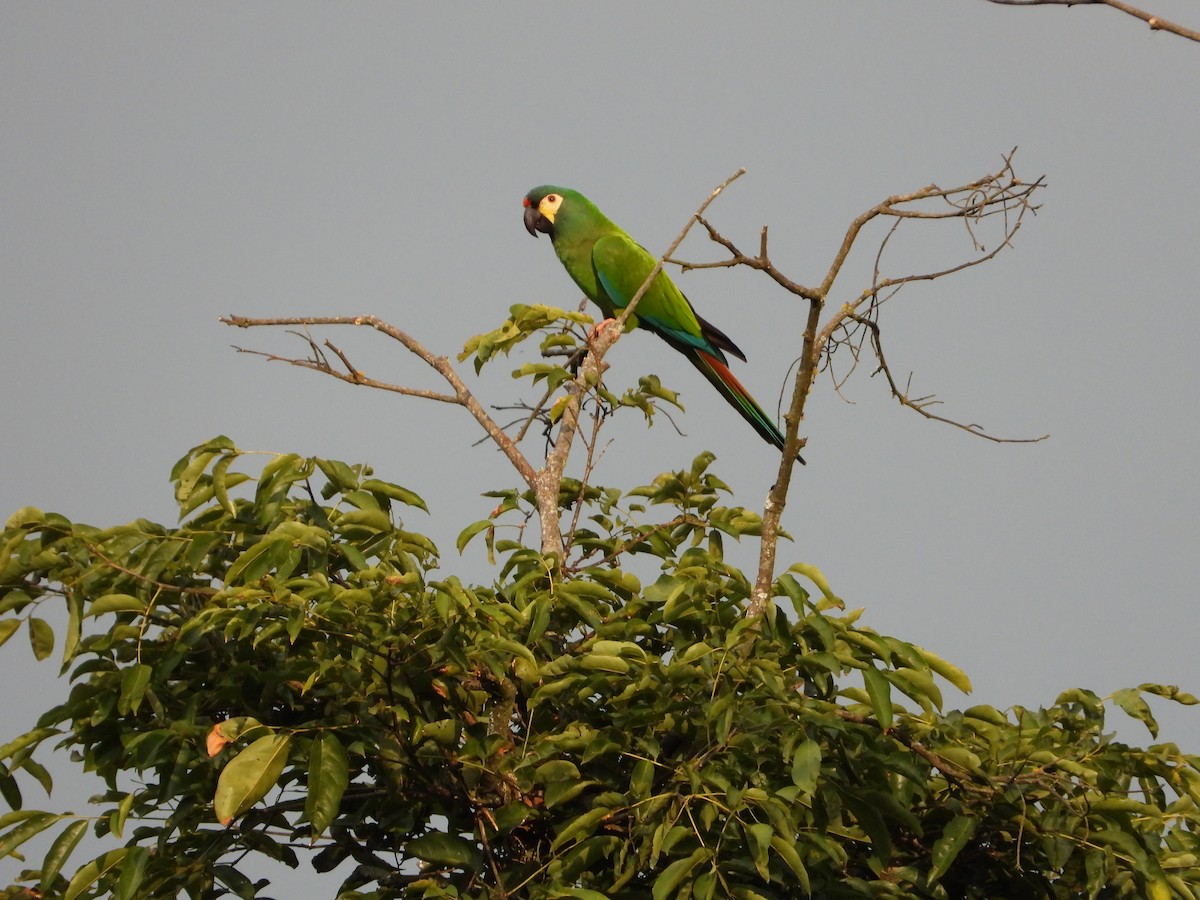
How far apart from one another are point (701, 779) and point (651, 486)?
1023 mm

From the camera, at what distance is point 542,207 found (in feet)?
22.2

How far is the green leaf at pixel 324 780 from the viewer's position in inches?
92.1

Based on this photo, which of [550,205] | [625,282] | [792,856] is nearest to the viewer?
[792,856]

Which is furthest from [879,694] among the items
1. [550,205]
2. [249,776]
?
[550,205]

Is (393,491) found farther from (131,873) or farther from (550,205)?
(550,205)

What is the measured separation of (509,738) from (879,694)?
0.91 meters

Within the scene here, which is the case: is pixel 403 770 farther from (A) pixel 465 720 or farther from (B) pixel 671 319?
(B) pixel 671 319

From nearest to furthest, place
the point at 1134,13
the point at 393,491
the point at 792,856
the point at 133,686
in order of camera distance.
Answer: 1. the point at 1134,13
2. the point at 792,856
3. the point at 133,686
4. the point at 393,491

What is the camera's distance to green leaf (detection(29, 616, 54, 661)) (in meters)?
2.56

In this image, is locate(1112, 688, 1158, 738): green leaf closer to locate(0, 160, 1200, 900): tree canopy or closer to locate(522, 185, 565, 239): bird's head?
locate(0, 160, 1200, 900): tree canopy

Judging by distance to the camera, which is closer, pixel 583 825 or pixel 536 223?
pixel 583 825

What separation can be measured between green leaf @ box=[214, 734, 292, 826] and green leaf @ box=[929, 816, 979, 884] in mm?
1331

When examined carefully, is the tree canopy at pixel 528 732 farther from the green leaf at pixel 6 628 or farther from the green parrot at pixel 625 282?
the green parrot at pixel 625 282

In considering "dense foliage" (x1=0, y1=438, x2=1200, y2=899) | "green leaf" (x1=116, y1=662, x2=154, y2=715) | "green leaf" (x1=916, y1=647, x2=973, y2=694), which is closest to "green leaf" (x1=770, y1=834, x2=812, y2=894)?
"dense foliage" (x1=0, y1=438, x2=1200, y2=899)
